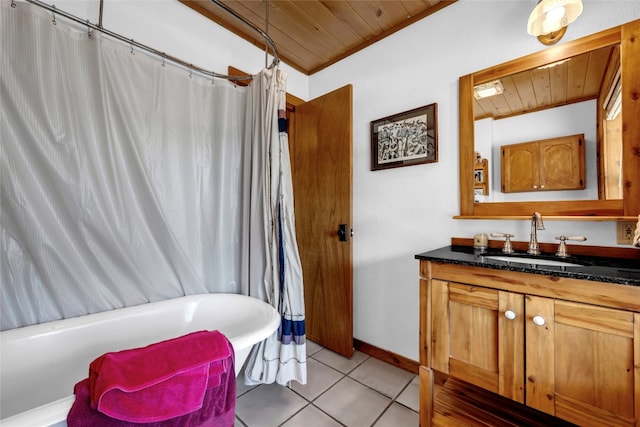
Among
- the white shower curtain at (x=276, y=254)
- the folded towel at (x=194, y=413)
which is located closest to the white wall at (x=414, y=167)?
the white shower curtain at (x=276, y=254)

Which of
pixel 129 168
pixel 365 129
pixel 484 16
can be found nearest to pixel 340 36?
pixel 365 129

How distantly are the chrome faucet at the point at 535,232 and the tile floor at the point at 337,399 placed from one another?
1.07 meters

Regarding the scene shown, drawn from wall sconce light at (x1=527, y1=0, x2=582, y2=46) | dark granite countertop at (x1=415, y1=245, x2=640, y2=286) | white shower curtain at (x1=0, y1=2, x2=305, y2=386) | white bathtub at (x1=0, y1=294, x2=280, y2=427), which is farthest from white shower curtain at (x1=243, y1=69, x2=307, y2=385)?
wall sconce light at (x1=527, y1=0, x2=582, y2=46)

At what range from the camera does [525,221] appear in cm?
146

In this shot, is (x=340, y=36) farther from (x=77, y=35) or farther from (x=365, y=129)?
(x=77, y=35)

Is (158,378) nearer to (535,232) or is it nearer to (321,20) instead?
(535,232)

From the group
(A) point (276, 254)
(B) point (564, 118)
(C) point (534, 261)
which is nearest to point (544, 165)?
(B) point (564, 118)

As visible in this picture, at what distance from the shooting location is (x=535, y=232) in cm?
135

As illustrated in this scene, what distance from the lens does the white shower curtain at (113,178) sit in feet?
3.83

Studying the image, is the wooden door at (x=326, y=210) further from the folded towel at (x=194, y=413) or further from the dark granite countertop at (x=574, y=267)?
the folded towel at (x=194, y=413)

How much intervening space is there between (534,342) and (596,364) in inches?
6.6

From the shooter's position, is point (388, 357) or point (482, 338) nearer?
point (482, 338)

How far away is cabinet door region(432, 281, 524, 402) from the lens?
1064mm

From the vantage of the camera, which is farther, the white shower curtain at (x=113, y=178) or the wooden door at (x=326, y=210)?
the wooden door at (x=326, y=210)
